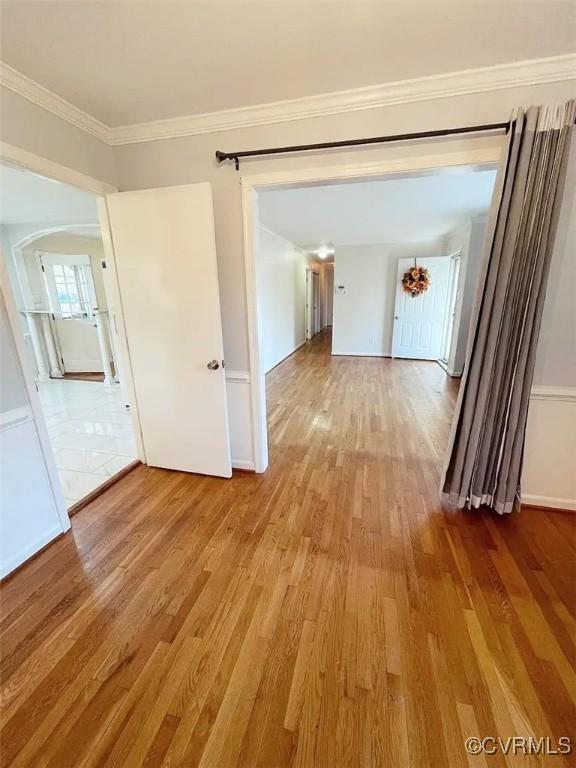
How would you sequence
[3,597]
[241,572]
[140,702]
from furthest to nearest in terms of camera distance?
1. [241,572]
2. [3,597]
3. [140,702]

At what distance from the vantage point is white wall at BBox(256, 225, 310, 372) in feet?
17.3

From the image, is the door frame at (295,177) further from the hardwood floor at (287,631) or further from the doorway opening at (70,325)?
the doorway opening at (70,325)

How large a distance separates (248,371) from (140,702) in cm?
172

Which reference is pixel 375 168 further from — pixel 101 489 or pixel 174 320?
pixel 101 489

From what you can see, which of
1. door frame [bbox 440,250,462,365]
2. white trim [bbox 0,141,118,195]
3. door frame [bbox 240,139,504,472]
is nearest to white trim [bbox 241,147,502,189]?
door frame [bbox 240,139,504,472]

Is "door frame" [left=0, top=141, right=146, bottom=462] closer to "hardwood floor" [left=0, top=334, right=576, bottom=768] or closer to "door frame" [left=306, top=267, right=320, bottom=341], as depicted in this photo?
"hardwood floor" [left=0, top=334, right=576, bottom=768]

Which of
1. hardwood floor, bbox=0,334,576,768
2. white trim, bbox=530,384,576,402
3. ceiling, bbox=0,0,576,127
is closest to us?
hardwood floor, bbox=0,334,576,768

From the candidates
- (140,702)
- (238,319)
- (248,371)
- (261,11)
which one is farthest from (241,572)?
(261,11)

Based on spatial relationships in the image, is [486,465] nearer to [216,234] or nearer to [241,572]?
[241,572]

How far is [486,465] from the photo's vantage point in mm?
1902

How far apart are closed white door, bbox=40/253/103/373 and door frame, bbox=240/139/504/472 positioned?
445 cm

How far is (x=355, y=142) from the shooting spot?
1703 millimetres

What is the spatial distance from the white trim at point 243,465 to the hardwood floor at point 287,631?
10.0 inches

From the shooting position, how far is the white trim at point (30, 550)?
158 cm
